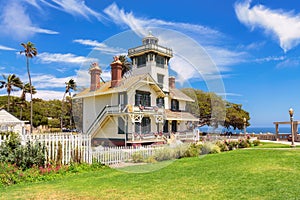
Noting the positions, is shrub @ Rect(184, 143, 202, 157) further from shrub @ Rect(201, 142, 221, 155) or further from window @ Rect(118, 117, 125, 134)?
window @ Rect(118, 117, 125, 134)

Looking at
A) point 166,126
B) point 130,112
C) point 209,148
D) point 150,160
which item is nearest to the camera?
point 150,160

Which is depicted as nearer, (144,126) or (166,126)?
(144,126)

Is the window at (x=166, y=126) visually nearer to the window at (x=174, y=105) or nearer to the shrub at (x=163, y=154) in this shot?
the window at (x=174, y=105)

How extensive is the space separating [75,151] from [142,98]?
15242 millimetres

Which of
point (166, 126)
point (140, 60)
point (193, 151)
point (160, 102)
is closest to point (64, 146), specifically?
point (193, 151)

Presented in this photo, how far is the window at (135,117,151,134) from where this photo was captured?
26.2m

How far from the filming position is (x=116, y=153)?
1398cm

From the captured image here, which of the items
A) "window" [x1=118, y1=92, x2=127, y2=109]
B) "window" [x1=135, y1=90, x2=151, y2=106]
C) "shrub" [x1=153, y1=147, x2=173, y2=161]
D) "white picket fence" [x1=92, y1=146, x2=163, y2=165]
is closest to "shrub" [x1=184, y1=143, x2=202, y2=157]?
"shrub" [x1=153, y1=147, x2=173, y2=161]

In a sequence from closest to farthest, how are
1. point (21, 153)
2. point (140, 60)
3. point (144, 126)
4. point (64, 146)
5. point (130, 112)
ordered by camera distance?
1. point (21, 153)
2. point (64, 146)
3. point (140, 60)
4. point (130, 112)
5. point (144, 126)

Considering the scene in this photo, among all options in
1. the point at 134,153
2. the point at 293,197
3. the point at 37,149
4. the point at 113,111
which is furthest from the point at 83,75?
the point at 113,111

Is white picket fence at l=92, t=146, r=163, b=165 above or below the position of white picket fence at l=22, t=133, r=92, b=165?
below

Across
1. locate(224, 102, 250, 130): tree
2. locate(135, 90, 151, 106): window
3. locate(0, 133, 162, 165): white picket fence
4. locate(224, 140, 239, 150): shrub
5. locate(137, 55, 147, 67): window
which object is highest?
locate(137, 55, 147, 67): window

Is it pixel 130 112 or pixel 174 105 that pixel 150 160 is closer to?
pixel 130 112

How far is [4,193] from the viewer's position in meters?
7.94
